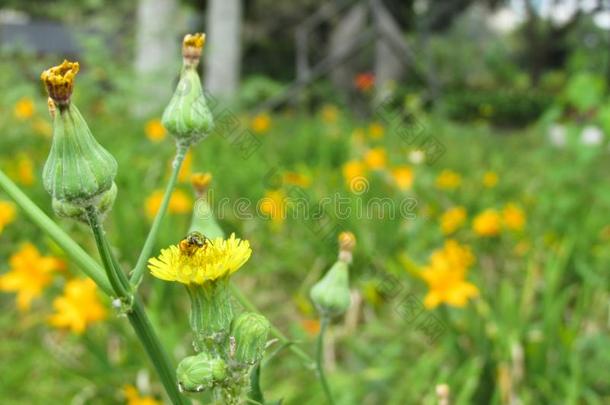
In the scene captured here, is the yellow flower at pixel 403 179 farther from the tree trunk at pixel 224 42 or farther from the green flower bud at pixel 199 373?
the tree trunk at pixel 224 42

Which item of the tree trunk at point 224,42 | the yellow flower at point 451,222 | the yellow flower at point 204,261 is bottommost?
the yellow flower at point 451,222

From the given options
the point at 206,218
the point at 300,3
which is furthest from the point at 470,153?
the point at 300,3

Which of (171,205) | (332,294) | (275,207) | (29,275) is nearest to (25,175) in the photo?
(171,205)

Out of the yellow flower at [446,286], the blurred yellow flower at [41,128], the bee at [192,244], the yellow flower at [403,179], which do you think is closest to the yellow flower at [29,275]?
→ the yellow flower at [446,286]

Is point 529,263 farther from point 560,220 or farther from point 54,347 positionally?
point 54,347

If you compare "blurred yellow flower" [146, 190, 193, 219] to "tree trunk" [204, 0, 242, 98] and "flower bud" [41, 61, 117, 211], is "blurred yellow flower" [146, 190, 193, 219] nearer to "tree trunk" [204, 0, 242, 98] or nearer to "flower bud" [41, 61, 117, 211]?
"flower bud" [41, 61, 117, 211]

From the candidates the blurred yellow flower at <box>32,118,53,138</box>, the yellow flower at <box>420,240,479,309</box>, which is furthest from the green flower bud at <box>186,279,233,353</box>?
the blurred yellow flower at <box>32,118,53,138</box>

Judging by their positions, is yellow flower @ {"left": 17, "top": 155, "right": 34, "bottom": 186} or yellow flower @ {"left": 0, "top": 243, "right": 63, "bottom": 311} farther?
yellow flower @ {"left": 17, "top": 155, "right": 34, "bottom": 186}

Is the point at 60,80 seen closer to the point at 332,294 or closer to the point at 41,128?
the point at 332,294
